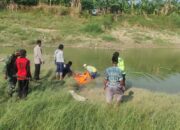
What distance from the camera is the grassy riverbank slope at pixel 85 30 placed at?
3388 centimetres

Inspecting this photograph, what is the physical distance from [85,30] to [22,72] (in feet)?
89.3

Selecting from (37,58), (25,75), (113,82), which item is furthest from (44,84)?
(113,82)

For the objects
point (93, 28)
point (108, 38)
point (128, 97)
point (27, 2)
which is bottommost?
point (108, 38)

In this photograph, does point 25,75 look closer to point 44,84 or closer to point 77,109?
point 44,84

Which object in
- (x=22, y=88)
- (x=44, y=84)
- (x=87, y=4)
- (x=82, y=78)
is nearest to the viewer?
(x=22, y=88)

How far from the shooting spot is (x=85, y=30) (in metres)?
37.9

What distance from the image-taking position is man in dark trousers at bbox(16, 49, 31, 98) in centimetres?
1084

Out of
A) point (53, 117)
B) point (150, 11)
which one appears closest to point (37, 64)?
point (53, 117)

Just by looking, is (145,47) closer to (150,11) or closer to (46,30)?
(46,30)

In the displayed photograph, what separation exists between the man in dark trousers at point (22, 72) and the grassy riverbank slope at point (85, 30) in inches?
792

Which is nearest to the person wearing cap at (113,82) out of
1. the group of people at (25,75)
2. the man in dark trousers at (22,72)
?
the group of people at (25,75)

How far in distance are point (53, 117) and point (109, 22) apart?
34.9 m

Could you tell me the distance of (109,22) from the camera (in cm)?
4250

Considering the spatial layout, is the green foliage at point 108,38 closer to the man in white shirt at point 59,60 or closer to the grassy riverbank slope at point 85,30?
the grassy riverbank slope at point 85,30
